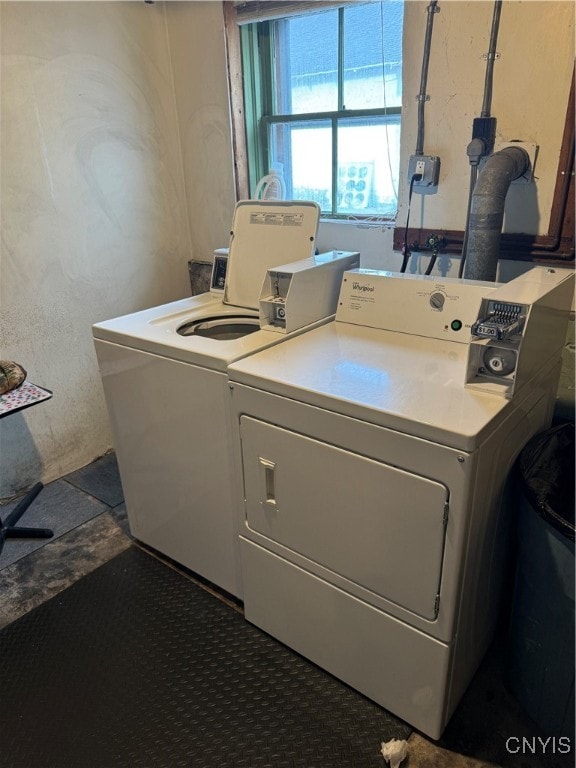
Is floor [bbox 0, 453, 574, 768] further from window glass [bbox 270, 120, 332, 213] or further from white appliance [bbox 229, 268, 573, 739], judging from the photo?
window glass [bbox 270, 120, 332, 213]

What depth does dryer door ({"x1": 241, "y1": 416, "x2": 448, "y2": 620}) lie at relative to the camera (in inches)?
47.3

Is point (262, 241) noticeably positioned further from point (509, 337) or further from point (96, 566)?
point (96, 566)

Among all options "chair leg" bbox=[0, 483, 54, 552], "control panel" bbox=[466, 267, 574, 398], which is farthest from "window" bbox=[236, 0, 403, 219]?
"chair leg" bbox=[0, 483, 54, 552]

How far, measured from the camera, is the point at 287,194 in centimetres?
255

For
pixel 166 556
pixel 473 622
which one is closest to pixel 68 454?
pixel 166 556

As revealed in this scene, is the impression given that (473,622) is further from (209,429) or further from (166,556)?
(166,556)

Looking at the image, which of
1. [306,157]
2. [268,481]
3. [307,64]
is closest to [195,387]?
[268,481]

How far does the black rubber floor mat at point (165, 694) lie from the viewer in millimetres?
1396

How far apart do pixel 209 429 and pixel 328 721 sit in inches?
35.9

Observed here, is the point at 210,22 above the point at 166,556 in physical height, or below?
above

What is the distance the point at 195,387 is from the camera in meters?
1.60

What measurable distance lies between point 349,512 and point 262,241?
1161 millimetres

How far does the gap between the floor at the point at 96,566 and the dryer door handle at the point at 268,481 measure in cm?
76
